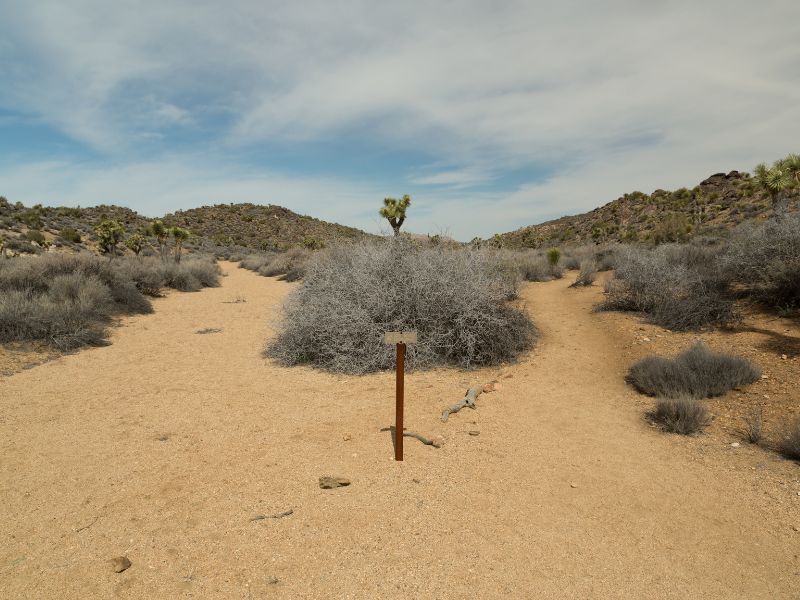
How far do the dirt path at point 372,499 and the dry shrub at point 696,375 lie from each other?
43 centimetres

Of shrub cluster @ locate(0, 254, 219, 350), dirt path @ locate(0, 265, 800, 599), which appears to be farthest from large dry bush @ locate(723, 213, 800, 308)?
shrub cluster @ locate(0, 254, 219, 350)

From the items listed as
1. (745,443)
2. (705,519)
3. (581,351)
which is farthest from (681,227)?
(705,519)

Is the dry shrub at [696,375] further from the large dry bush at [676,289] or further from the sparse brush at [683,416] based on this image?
the large dry bush at [676,289]

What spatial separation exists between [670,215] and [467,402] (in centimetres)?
2573

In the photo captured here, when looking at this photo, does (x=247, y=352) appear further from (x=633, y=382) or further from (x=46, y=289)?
(x=633, y=382)

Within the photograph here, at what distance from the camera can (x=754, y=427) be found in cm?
489

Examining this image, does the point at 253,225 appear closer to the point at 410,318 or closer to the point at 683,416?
the point at 410,318

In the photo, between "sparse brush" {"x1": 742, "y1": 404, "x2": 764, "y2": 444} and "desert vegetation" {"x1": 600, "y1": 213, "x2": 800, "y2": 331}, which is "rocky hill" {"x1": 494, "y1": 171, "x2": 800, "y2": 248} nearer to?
"desert vegetation" {"x1": 600, "y1": 213, "x2": 800, "y2": 331}

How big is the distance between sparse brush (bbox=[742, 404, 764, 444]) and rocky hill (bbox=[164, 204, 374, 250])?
162 feet

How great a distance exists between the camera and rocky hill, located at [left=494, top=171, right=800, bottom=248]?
2423 cm


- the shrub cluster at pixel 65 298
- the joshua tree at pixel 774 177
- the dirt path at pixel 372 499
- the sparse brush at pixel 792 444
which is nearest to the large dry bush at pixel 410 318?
the dirt path at pixel 372 499

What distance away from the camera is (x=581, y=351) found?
345 inches

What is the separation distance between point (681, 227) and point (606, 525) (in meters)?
23.1

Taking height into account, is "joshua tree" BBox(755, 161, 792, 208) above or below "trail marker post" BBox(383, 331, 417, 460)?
above
